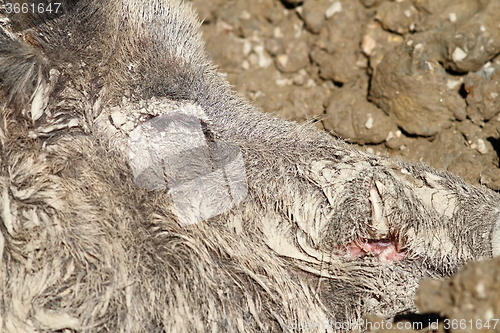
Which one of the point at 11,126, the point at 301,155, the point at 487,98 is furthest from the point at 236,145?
the point at 487,98

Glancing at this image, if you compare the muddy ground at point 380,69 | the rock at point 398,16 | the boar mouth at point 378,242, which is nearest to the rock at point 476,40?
the muddy ground at point 380,69

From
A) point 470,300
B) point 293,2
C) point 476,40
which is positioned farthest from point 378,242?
point 293,2

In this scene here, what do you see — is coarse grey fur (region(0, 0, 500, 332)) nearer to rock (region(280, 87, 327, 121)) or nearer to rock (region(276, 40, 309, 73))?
rock (region(280, 87, 327, 121))

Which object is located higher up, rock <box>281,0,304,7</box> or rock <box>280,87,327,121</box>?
rock <box>281,0,304,7</box>

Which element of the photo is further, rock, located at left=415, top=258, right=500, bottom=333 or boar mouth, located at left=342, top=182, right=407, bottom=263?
boar mouth, located at left=342, top=182, right=407, bottom=263

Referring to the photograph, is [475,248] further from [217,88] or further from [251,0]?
[251,0]

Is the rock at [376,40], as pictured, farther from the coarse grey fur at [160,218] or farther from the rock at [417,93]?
the coarse grey fur at [160,218]

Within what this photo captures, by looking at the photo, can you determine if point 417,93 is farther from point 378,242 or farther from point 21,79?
point 21,79

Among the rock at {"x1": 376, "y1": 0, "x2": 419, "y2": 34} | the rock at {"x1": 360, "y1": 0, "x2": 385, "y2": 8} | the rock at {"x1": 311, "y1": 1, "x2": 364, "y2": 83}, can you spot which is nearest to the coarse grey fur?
the rock at {"x1": 311, "y1": 1, "x2": 364, "y2": 83}
